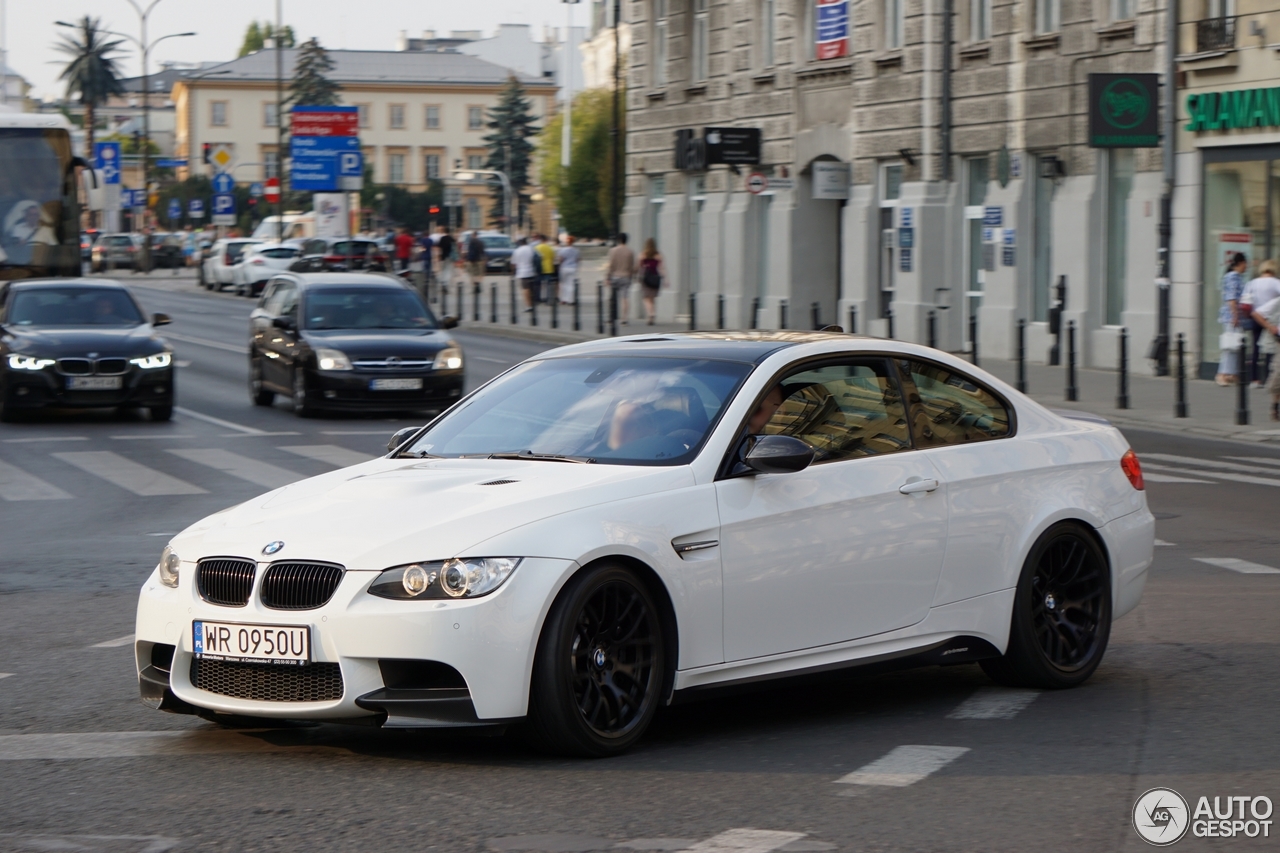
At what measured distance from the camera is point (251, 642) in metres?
6.13

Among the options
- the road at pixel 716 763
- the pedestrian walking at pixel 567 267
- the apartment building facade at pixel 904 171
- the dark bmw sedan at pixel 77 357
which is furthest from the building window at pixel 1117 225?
the pedestrian walking at pixel 567 267

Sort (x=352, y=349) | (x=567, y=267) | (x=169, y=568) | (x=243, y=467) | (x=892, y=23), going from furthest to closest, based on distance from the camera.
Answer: (x=567, y=267) → (x=892, y=23) → (x=352, y=349) → (x=243, y=467) → (x=169, y=568)

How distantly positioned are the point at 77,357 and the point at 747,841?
16443mm

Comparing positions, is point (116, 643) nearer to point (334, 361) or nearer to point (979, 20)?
point (334, 361)

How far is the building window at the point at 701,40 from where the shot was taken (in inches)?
1649

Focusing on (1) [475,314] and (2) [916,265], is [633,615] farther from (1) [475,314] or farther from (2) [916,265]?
(1) [475,314]

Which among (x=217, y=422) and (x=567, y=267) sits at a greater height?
(x=567, y=267)

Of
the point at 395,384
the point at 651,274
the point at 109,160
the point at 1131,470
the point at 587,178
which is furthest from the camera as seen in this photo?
the point at 587,178

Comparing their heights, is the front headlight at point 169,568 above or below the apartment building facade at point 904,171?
below

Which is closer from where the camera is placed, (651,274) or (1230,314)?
(1230,314)

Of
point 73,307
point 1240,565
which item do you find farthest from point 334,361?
point 1240,565

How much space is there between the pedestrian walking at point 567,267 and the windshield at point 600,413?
39.6 m

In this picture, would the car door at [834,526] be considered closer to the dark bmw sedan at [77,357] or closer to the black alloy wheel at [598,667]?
the black alloy wheel at [598,667]

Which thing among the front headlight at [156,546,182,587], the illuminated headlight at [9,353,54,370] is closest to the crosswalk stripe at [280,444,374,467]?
the illuminated headlight at [9,353,54,370]
